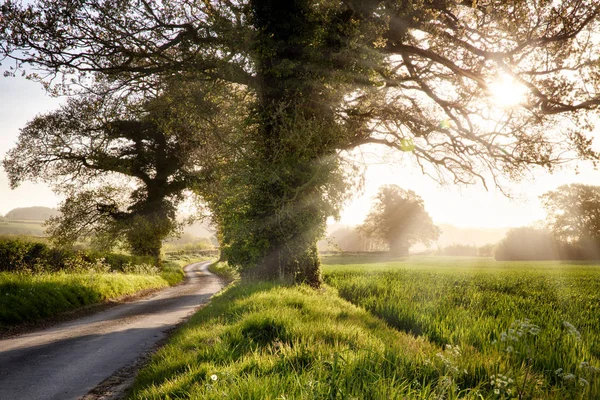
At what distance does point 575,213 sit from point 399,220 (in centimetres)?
2703

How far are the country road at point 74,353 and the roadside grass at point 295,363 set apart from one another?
1.44 metres

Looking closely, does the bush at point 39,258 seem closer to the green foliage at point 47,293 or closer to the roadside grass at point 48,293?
the roadside grass at point 48,293

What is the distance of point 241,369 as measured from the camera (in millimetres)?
3791

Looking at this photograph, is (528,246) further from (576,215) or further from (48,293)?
(48,293)

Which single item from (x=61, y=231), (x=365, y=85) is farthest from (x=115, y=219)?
(x=365, y=85)

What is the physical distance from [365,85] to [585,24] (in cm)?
623

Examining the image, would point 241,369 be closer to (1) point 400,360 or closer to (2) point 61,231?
(1) point 400,360

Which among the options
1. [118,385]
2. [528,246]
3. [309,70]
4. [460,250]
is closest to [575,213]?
[528,246]

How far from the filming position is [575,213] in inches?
2031

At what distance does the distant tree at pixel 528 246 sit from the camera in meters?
49.1

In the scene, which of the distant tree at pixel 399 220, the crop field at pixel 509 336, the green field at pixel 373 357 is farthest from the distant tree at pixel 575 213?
the green field at pixel 373 357

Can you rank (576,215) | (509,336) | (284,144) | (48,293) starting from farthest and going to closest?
(576,215) < (48,293) < (284,144) < (509,336)

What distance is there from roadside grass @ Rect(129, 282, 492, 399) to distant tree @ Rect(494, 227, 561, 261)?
5578cm

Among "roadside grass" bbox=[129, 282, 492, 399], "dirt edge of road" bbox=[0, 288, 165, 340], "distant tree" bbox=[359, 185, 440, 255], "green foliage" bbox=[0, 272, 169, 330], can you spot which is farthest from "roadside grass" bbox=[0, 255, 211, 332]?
"distant tree" bbox=[359, 185, 440, 255]
